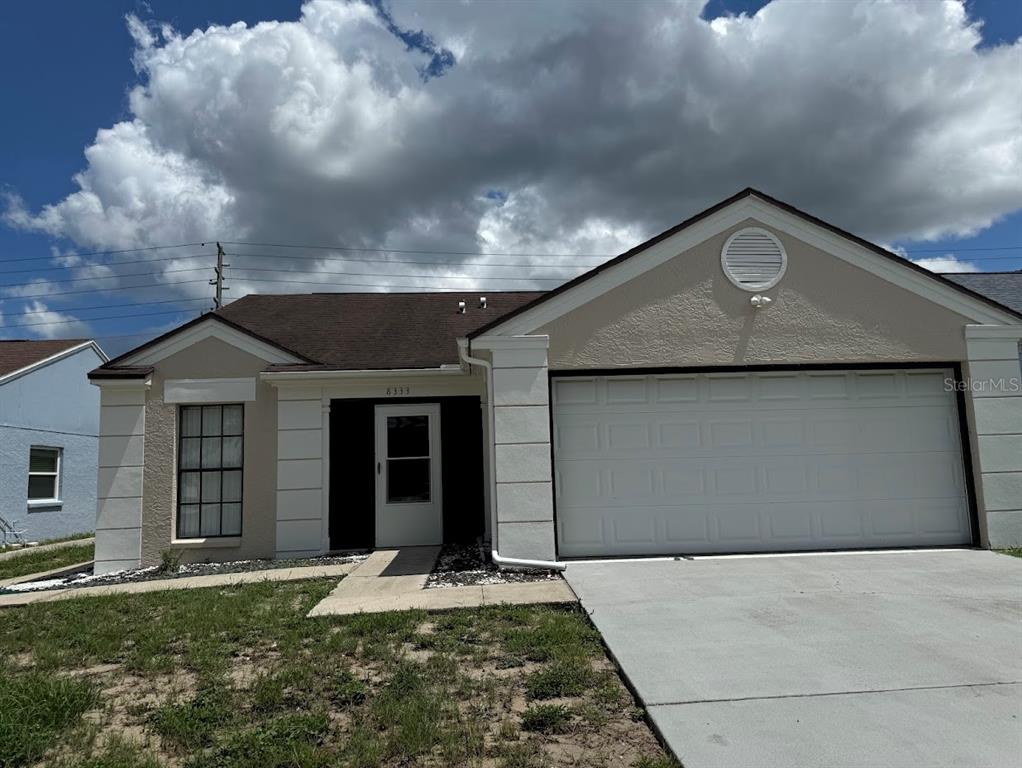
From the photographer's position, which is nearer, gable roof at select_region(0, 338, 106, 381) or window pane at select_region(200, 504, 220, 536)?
window pane at select_region(200, 504, 220, 536)

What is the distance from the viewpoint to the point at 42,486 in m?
18.3

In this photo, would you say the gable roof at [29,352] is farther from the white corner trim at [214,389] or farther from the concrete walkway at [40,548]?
the white corner trim at [214,389]

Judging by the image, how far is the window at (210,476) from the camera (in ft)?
35.3

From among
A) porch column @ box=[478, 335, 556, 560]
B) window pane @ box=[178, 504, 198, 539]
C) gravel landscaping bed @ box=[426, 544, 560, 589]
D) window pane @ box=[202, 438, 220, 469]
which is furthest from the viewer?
window pane @ box=[202, 438, 220, 469]

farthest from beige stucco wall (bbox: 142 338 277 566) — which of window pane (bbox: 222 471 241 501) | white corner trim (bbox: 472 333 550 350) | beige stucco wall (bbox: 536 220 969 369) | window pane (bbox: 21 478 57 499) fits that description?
window pane (bbox: 21 478 57 499)

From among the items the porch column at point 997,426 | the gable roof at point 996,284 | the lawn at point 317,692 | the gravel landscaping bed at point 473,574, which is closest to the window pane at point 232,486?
the gravel landscaping bed at point 473,574

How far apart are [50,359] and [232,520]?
461 inches

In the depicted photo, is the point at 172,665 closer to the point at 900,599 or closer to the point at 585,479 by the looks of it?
the point at 585,479

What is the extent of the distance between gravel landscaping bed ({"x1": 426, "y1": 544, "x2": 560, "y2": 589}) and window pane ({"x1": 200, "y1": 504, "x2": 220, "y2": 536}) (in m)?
3.77

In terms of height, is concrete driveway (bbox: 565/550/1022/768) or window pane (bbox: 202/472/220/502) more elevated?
window pane (bbox: 202/472/220/502)

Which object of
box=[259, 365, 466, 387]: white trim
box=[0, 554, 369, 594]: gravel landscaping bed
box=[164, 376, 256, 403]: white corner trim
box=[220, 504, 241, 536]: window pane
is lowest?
box=[0, 554, 369, 594]: gravel landscaping bed

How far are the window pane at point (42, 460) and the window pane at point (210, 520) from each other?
1044 centimetres

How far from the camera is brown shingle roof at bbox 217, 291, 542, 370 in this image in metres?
11.4

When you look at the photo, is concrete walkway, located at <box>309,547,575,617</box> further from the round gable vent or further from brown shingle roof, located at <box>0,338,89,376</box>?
brown shingle roof, located at <box>0,338,89,376</box>
